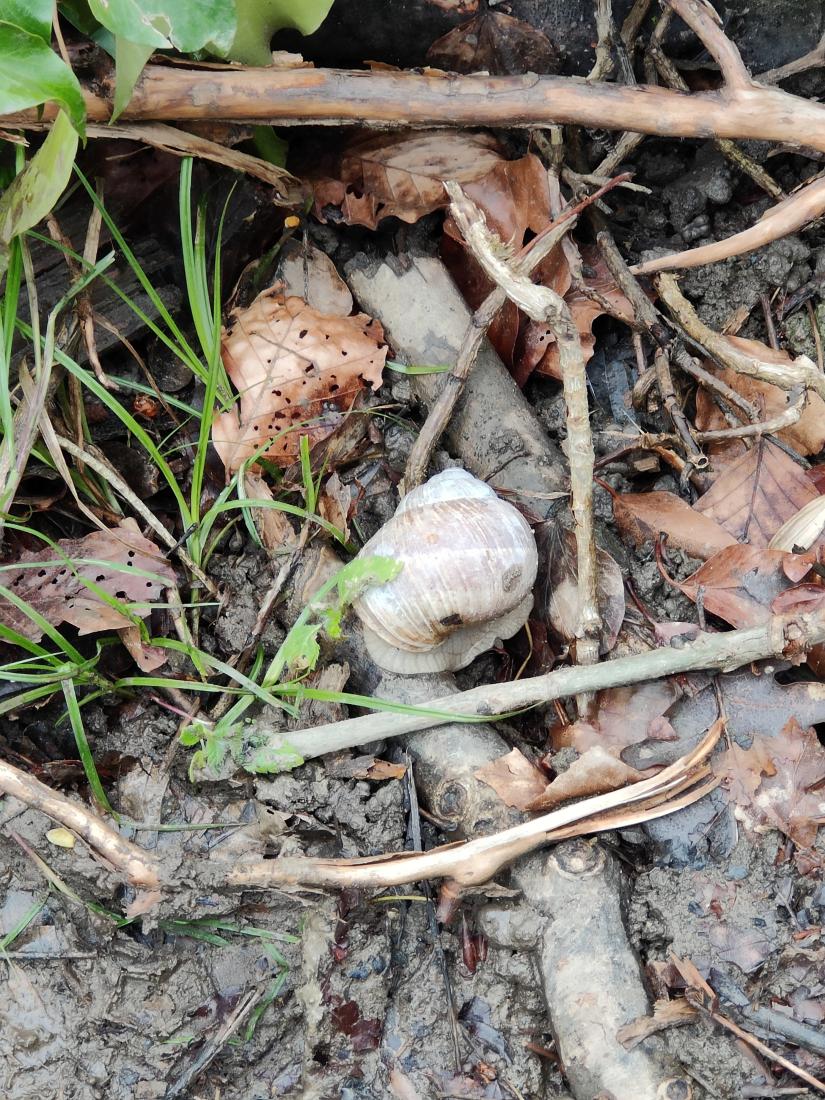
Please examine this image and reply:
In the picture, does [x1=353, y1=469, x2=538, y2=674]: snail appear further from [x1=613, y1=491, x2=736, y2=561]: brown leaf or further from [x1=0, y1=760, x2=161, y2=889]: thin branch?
[x1=0, y1=760, x2=161, y2=889]: thin branch

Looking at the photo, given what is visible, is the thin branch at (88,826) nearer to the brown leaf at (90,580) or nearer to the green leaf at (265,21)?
the brown leaf at (90,580)

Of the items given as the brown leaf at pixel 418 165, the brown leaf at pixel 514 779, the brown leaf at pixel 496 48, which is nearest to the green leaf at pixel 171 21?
the brown leaf at pixel 418 165

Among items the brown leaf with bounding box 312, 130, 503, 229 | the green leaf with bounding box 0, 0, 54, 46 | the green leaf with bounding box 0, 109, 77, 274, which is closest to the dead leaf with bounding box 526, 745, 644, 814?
the brown leaf with bounding box 312, 130, 503, 229

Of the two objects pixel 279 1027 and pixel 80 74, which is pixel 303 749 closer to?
pixel 279 1027

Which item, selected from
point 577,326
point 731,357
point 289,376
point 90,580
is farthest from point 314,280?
point 731,357

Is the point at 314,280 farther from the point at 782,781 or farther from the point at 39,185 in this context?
the point at 782,781

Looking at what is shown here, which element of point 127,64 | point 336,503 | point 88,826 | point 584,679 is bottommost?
point 88,826

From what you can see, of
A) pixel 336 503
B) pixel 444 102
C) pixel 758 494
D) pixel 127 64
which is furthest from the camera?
pixel 336 503
